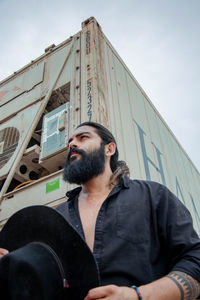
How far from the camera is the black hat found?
2.44 feet

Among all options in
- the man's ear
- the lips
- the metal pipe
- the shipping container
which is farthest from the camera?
the metal pipe

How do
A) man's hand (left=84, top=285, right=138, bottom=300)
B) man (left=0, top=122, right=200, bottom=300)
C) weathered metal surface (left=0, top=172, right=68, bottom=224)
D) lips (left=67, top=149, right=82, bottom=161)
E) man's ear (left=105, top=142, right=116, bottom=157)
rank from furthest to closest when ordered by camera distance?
weathered metal surface (left=0, top=172, right=68, bottom=224), man's ear (left=105, top=142, right=116, bottom=157), lips (left=67, top=149, right=82, bottom=161), man (left=0, top=122, right=200, bottom=300), man's hand (left=84, top=285, right=138, bottom=300)

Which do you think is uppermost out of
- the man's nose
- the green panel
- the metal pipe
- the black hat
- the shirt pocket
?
the metal pipe

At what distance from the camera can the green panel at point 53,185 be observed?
2627 millimetres

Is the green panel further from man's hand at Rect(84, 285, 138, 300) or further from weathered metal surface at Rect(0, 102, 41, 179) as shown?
man's hand at Rect(84, 285, 138, 300)

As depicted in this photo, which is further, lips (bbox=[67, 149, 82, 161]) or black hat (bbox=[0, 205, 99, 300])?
lips (bbox=[67, 149, 82, 161])

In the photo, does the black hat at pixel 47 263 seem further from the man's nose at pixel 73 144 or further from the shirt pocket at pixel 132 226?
the man's nose at pixel 73 144

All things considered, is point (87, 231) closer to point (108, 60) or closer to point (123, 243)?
point (123, 243)

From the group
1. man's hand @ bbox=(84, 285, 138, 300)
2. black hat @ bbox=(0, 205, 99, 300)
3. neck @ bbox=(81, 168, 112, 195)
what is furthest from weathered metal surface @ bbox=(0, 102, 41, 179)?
man's hand @ bbox=(84, 285, 138, 300)

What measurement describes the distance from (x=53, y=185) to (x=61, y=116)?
101 cm

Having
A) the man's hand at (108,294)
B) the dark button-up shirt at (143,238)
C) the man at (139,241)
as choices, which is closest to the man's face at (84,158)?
the man at (139,241)

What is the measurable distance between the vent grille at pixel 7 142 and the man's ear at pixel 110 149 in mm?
2178

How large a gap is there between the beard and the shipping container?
41.6 inches

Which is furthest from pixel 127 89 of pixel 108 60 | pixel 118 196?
pixel 118 196
